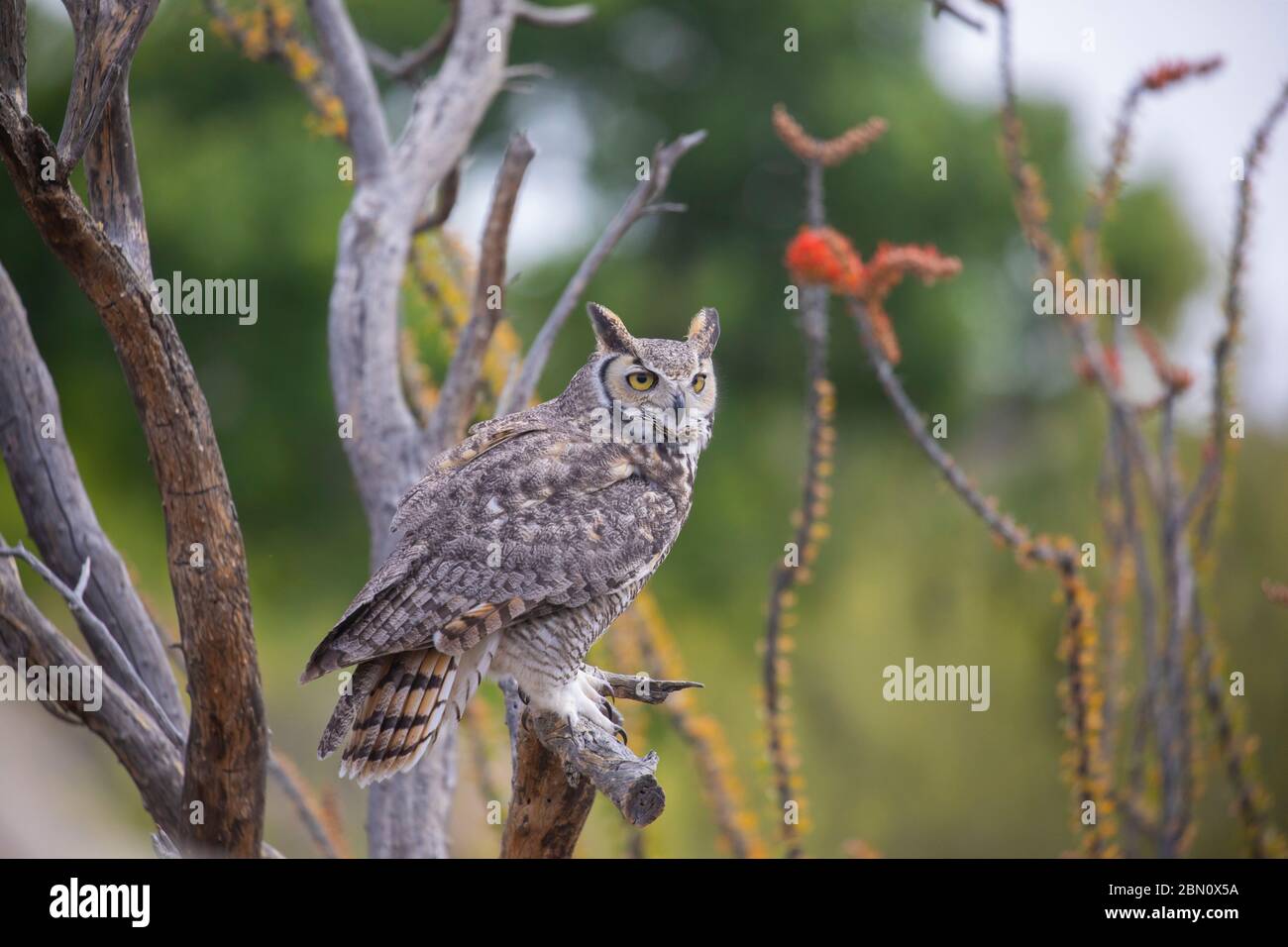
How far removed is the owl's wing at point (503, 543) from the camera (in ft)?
4.67

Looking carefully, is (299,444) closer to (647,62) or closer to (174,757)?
(647,62)

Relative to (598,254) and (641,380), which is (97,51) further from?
(598,254)

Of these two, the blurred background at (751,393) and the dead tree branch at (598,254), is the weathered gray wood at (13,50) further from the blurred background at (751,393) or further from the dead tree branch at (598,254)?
the blurred background at (751,393)

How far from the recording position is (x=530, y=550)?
4.92 ft

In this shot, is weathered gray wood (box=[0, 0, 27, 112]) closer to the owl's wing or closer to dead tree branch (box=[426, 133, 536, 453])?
the owl's wing

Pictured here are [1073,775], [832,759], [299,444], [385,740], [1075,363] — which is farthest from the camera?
[299,444]

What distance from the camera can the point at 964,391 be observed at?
17.4ft

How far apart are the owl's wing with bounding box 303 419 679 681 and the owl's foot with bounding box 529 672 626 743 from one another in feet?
0.39

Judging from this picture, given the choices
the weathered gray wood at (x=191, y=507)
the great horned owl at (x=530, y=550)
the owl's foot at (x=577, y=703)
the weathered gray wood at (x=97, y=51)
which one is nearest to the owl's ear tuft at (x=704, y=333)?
the great horned owl at (x=530, y=550)

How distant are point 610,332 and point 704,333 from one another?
0.13 meters

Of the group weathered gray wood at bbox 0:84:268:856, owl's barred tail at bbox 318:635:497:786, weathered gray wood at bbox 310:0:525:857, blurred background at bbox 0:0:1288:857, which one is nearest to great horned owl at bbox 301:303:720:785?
owl's barred tail at bbox 318:635:497:786

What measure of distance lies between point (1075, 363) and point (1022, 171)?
21.6 inches

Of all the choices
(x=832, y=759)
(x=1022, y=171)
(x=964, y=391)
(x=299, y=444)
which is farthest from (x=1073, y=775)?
(x=299, y=444)

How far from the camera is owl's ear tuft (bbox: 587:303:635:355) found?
1590mm
